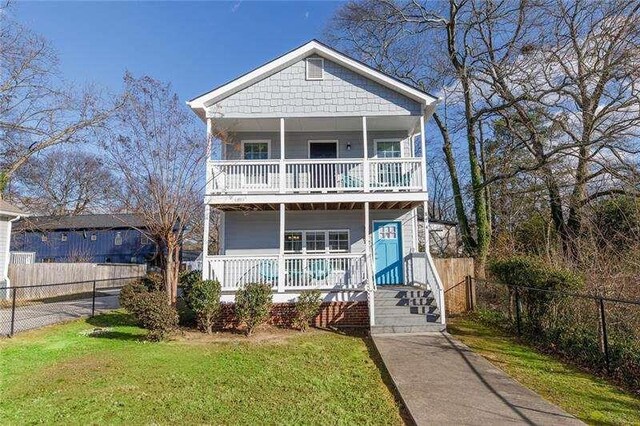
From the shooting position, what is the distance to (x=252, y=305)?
10320 mm

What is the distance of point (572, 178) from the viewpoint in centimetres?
1795

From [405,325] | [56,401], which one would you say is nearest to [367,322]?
[405,325]

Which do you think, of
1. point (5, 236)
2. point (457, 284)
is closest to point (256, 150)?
point (457, 284)

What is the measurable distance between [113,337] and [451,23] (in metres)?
19.7

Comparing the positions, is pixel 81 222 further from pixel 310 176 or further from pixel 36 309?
pixel 310 176

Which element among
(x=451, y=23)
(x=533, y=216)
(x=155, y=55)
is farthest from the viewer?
(x=533, y=216)

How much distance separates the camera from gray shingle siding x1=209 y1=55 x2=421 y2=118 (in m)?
13.3

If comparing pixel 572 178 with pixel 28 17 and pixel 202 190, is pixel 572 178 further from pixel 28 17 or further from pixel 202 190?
pixel 28 17

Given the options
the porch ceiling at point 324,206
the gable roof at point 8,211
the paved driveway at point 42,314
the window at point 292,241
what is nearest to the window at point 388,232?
the porch ceiling at point 324,206

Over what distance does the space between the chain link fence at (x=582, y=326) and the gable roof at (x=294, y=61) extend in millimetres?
6848

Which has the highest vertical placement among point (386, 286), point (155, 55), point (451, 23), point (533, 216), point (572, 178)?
point (451, 23)

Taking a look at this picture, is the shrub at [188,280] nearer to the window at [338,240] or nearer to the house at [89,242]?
the window at [338,240]

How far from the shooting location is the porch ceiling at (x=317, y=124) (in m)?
13.4

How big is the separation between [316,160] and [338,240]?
325 centimetres
